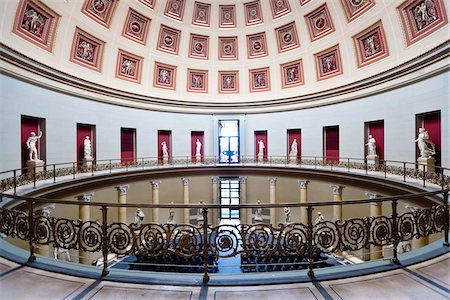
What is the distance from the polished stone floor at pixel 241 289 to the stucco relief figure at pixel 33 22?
41.3 feet

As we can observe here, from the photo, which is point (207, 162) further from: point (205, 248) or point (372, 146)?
point (205, 248)

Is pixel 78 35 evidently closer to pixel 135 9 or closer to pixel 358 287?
pixel 135 9

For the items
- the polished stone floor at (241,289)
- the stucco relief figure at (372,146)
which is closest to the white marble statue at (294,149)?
the stucco relief figure at (372,146)

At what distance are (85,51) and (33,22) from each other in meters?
3.64

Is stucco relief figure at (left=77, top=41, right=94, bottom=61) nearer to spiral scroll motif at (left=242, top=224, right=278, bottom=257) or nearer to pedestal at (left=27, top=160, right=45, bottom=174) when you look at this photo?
pedestal at (left=27, top=160, right=45, bottom=174)

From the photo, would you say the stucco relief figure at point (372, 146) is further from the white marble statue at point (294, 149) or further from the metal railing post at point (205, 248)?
the metal railing post at point (205, 248)

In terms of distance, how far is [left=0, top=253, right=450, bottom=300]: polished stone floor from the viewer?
3.05m

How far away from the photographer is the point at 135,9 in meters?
17.2

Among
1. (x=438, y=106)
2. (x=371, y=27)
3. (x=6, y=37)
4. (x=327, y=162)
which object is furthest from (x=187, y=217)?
(x=371, y=27)

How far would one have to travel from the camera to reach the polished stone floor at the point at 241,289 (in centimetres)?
305

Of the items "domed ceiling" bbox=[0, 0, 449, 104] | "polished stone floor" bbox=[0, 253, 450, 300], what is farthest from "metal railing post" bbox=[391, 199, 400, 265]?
"domed ceiling" bbox=[0, 0, 449, 104]

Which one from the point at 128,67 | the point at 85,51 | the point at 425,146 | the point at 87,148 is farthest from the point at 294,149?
the point at 85,51

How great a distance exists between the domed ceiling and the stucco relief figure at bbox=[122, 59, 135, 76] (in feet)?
0.23

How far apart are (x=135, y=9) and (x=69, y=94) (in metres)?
7.58
